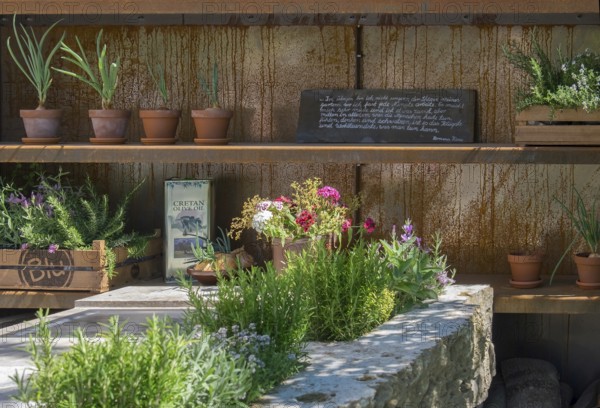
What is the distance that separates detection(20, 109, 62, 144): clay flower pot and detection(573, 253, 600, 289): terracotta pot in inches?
120

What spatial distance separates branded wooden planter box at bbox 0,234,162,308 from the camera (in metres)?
6.36

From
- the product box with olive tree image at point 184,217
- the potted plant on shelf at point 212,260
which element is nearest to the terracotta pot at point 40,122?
the product box with olive tree image at point 184,217

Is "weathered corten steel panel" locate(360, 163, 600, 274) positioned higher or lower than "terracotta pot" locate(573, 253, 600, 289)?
higher

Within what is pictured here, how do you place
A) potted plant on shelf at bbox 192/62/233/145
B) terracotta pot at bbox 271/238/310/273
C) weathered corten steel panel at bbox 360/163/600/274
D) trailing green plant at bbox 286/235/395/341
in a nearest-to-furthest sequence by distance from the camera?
trailing green plant at bbox 286/235/395/341, terracotta pot at bbox 271/238/310/273, potted plant on shelf at bbox 192/62/233/145, weathered corten steel panel at bbox 360/163/600/274

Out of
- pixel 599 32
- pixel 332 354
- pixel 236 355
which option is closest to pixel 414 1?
pixel 599 32

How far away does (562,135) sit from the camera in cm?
608

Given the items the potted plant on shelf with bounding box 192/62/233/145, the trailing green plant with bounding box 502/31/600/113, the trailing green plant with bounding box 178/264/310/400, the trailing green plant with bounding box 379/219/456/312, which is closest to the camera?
the trailing green plant with bounding box 178/264/310/400

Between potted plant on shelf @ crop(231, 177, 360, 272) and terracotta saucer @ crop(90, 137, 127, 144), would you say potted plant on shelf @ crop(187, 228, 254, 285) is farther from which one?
terracotta saucer @ crop(90, 137, 127, 144)


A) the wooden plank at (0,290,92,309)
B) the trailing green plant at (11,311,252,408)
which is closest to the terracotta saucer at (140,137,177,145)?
the wooden plank at (0,290,92,309)

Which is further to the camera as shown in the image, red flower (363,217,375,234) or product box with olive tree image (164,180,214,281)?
product box with olive tree image (164,180,214,281)

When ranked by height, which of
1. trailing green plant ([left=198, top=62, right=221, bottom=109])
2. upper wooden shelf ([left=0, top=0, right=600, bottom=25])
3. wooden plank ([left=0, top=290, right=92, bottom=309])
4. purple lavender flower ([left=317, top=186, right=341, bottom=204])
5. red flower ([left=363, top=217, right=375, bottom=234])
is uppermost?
upper wooden shelf ([left=0, top=0, right=600, bottom=25])

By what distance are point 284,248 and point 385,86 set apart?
1286mm

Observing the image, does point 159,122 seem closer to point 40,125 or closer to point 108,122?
point 108,122

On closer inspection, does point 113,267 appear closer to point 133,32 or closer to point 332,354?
point 133,32
